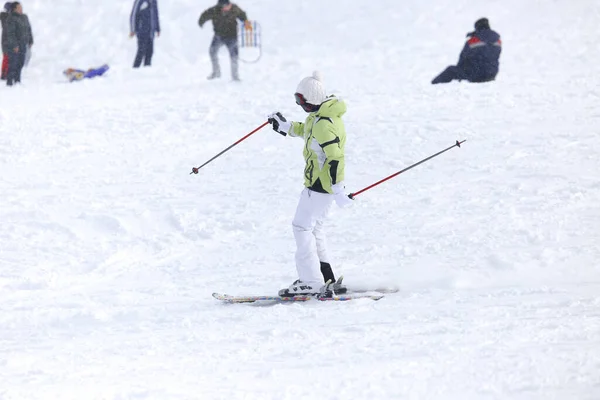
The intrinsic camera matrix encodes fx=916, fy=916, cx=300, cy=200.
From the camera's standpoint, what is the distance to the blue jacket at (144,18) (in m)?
17.9

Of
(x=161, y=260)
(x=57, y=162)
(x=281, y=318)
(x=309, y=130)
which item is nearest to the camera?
(x=281, y=318)

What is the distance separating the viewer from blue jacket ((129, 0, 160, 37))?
17.9 meters

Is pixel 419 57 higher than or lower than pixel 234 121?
higher

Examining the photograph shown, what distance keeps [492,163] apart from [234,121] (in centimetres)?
407

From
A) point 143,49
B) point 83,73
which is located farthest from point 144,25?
point 83,73

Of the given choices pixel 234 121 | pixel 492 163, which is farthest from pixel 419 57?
pixel 492 163

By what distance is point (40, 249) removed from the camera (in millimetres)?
9250

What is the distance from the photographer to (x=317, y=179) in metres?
7.21

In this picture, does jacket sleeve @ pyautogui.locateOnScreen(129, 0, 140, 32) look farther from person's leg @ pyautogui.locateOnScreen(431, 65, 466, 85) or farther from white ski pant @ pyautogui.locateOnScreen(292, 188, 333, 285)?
white ski pant @ pyautogui.locateOnScreen(292, 188, 333, 285)

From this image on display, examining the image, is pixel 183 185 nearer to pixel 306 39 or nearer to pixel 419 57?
pixel 419 57

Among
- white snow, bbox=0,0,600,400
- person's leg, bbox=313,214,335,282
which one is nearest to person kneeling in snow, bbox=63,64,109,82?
white snow, bbox=0,0,600,400

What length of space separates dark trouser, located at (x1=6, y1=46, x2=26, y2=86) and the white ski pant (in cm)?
1108

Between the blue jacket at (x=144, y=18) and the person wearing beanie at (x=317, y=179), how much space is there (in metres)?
11.1

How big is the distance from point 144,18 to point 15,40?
251 cm
